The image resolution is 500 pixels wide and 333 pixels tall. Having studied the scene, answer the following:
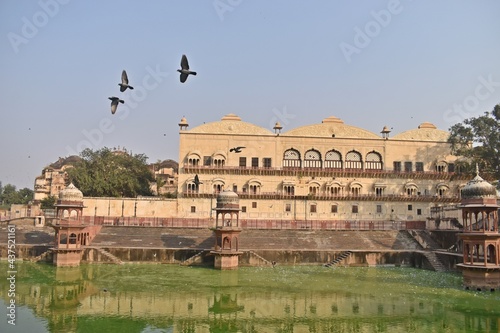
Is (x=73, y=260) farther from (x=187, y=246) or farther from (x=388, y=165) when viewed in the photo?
(x=388, y=165)

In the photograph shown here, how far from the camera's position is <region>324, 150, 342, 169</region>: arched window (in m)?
48.1

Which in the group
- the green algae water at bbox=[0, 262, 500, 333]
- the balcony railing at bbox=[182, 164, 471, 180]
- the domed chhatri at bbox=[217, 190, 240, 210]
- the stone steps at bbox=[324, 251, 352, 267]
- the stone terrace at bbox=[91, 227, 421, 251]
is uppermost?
the balcony railing at bbox=[182, 164, 471, 180]

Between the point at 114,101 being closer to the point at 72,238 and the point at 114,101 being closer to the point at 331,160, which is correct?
the point at 72,238

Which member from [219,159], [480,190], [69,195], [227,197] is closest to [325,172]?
[219,159]

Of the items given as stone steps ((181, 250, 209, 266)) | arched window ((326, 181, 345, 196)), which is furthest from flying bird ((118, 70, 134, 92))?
arched window ((326, 181, 345, 196))

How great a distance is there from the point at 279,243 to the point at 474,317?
57.0 ft

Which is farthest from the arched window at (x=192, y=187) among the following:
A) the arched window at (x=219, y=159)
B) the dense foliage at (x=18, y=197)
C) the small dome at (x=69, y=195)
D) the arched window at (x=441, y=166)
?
the dense foliage at (x=18, y=197)

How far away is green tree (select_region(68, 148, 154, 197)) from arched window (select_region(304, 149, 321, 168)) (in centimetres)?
1873

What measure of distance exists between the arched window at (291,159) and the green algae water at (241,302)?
67.6 ft

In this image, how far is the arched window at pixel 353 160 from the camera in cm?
4822

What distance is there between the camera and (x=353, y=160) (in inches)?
1905

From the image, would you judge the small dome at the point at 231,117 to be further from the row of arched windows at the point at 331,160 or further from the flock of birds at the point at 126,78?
the flock of birds at the point at 126,78

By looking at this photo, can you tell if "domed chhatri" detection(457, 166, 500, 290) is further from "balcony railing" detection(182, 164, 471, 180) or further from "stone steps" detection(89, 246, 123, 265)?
"balcony railing" detection(182, 164, 471, 180)

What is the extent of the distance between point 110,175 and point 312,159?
2108cm
